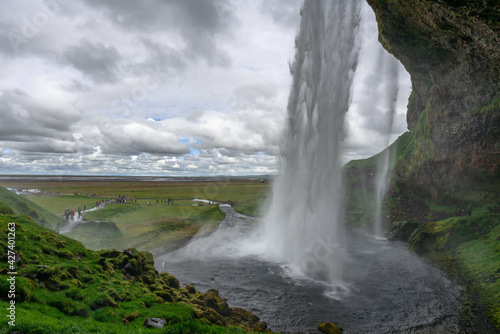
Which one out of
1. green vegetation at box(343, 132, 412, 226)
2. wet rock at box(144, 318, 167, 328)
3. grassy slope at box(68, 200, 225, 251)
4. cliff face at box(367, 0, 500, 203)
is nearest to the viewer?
wet rock at box(144, 318, 167, 328)

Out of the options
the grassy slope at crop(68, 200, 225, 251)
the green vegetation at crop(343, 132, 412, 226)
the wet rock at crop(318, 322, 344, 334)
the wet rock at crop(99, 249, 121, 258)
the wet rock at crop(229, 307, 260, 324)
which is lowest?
the grassy slope at crop(68, 200, 225, 251)

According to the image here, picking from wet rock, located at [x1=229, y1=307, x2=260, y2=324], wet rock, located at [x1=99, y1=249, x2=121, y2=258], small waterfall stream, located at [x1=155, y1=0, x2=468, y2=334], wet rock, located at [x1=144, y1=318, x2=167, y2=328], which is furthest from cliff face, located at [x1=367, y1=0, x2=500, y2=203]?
wet rock, located at [x1=99, y1=249, x2=121, y2=258]

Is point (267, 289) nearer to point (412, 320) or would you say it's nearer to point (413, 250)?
point (412, 320)

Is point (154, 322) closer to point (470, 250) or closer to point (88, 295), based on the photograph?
point (88, 295)

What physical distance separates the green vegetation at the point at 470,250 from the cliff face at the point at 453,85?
10.8m

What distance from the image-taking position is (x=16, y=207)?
30.9m

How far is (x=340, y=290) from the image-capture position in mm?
22438

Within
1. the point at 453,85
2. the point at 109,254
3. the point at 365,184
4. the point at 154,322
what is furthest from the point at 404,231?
the point at 109,254

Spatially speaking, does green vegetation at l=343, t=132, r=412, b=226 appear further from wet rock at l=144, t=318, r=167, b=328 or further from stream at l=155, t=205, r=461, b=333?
wet rock at l=144, t=318, r=167, b=328

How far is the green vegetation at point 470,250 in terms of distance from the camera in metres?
→ 21.2

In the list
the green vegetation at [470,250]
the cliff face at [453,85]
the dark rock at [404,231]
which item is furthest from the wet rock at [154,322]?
the dark rock at [404,231]

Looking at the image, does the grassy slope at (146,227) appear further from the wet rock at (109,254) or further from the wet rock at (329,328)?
the wet rock at (329,328)

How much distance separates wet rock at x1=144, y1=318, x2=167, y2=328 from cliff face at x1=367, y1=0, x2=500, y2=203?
27645mm

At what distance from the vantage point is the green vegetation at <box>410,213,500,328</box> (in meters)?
21.2
